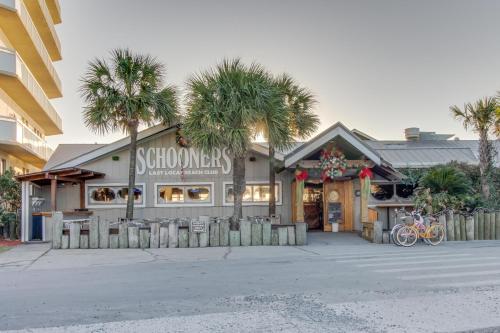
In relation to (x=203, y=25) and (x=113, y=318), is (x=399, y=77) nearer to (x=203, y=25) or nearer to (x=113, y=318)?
(x=203, y=25)

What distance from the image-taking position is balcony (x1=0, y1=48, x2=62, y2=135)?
2155 cm

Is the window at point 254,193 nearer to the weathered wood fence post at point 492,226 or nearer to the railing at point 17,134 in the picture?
the weathered wood fence post at point 492,226

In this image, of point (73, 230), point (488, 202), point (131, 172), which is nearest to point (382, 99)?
point (488, 202)

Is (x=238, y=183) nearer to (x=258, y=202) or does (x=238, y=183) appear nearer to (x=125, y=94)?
(x=258, y=202)

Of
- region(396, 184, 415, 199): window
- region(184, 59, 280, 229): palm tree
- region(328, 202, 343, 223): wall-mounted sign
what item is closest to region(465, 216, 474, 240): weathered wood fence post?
region(396, 184, 415, 199): window

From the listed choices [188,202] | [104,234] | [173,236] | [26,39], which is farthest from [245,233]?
[26,39]

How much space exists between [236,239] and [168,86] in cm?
653

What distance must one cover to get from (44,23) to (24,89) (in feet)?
27.8

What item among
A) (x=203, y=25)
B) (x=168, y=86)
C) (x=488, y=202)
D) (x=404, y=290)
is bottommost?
(x=404, y=290)

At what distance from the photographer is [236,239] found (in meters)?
15.4

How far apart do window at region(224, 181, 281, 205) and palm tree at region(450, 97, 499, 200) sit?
797 cm

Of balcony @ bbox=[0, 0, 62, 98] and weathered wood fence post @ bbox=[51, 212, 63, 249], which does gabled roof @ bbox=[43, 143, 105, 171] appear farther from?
weathered wood fence post @ bbox=[51, 212, 63, 249]

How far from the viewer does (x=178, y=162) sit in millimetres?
19906

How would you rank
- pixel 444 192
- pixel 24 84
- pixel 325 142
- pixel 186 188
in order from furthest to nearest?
pixel 24 84, pixel 186 188, pixel 444 192, pixel 325 142
